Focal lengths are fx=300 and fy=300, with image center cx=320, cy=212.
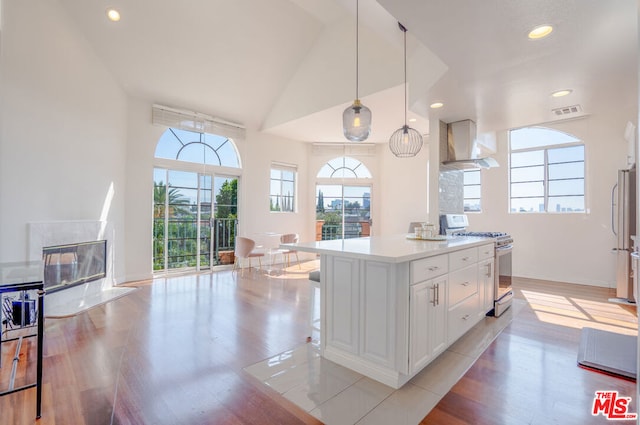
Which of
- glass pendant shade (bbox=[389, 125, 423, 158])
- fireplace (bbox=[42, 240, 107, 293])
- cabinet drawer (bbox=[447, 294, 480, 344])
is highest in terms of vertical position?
glass pendant shade (bbox=[389, 125, 423, 158])

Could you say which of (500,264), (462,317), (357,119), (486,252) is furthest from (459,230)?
(357,119)

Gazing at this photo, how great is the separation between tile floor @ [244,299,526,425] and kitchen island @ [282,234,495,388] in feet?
0.32

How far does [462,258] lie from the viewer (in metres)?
2.65

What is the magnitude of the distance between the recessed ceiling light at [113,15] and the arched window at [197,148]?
1830 millimetres

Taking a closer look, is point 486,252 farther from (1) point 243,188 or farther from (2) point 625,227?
(1) point 243,188

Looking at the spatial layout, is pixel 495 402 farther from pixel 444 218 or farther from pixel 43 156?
pixel 43 156

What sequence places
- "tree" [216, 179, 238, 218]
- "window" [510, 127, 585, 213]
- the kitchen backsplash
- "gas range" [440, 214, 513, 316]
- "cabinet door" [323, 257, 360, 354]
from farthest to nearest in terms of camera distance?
"tree" [216, 179, 238, 218] < "window" [510, 127, 585, 213] < the kitchen backsplash < "gas range" [440, 214, 513, 316] < "cabinet door" [323, 257, 360, 354]

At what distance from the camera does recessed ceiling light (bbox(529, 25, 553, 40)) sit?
6.58 ft

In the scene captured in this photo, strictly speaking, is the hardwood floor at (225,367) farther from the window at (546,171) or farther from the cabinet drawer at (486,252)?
the window at (546,171)

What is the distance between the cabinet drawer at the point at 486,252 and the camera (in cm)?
303

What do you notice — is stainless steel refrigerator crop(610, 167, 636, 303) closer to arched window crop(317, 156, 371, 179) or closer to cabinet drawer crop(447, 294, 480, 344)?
cabinet drawer crop(447, 294, 480, 344)

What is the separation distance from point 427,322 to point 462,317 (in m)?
0.72

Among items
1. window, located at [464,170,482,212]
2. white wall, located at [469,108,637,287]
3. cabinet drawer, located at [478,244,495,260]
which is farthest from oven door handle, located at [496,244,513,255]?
window, located at [464,170,482,212]

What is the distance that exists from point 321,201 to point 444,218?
14.0ft
